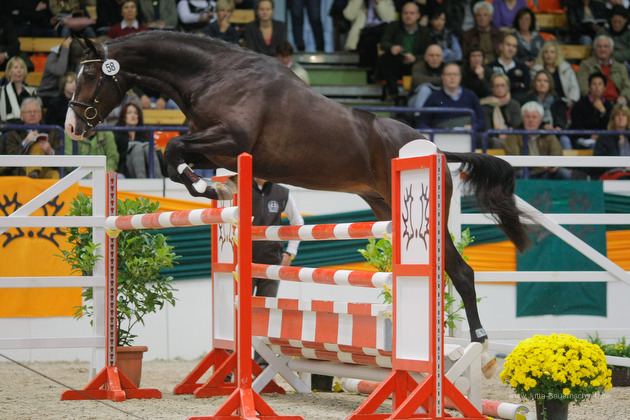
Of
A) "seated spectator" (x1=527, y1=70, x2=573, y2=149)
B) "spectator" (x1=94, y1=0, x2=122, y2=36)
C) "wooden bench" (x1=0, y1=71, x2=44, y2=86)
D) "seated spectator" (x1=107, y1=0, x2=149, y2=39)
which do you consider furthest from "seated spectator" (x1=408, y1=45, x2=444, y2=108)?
"wooden bench" (x1=0, y1=71, x2=44, y2=86)

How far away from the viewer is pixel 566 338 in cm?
397

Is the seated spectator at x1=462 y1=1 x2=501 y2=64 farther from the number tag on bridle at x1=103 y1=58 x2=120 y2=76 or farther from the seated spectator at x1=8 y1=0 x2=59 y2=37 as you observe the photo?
the number tag on bridle at x1=103 y1=58 x2=120 y2=76

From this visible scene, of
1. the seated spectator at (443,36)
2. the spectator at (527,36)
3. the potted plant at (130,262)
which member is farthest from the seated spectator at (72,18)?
the spectator at (527,36)

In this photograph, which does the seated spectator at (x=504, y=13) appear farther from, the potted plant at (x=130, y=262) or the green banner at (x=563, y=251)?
the potted plant at (x=130, y=262)

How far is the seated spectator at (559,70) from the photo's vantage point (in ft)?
33.7

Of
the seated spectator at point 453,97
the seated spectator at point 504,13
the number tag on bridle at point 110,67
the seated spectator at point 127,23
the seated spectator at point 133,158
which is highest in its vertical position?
the seated spectator at point 504,13

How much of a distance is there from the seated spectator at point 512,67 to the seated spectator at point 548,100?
0.62ft

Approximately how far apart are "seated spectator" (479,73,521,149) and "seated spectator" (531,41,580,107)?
0.99 meters

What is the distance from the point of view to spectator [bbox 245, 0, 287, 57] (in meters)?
9.46

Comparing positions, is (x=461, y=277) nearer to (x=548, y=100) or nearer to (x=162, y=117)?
(x=162, y=117)

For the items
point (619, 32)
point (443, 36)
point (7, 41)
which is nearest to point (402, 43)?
point (443, 36)

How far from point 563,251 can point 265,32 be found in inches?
164

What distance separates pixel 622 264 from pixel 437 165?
4.56m

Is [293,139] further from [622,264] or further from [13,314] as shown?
[622,264]
